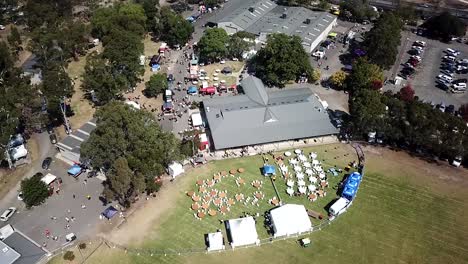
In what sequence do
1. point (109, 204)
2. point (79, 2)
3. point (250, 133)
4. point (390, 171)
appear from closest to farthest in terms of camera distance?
point (109, 204)
point (390, 171)
point (250, 133)
point (79, 2)

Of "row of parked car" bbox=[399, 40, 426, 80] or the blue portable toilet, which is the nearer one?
the blue portable toilet

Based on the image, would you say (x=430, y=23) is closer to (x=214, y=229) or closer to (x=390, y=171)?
(x=390, y=171)

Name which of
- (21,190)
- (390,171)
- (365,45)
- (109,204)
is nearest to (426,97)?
(365,45)

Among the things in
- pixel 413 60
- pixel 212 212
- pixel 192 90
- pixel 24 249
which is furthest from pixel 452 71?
pixel 24 249

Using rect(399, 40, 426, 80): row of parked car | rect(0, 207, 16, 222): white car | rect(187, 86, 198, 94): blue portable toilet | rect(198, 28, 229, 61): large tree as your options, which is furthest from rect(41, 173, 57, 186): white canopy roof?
rect(399, 40, 426, 80): row of parked car

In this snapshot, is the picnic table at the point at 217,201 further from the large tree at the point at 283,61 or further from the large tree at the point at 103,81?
the large tree at the point at 283,61

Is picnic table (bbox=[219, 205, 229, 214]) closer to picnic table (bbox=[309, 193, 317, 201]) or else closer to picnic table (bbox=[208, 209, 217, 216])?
picnic table (bbox=[208, 209, 217, 216])

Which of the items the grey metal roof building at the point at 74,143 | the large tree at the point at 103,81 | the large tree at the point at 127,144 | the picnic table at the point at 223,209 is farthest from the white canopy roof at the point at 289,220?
the large tree at the point at 103,81
